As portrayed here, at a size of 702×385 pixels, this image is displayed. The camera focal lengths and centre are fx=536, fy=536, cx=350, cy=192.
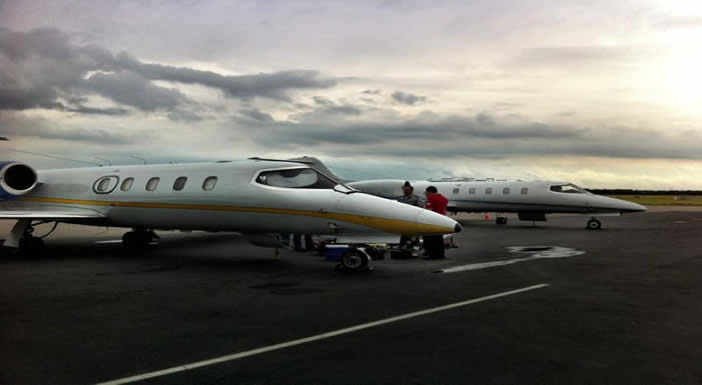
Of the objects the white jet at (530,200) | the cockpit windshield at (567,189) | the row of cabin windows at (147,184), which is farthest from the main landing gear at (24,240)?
the cockpit windshield at (567,189)

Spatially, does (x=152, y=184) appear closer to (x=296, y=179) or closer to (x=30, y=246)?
(x=30, y=246)

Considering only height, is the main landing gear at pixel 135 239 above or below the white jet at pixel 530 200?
below

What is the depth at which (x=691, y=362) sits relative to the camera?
471 centimetres

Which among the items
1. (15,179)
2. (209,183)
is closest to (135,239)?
(15,179)

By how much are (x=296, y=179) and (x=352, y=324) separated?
228 inches

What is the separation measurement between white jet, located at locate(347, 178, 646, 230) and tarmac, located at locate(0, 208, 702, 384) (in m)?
14.6

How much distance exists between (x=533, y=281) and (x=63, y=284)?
8043 millimetres

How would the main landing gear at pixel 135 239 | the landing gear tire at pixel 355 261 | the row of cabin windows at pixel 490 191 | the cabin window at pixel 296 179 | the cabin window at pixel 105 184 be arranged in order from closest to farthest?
the landing gear tire at pixel 355 261, the cabin window at pixel 296 179, the cabin window at pixel 105 184, the main landing gear at pixel 135 239, the row of cabin windows at pixel 490 191

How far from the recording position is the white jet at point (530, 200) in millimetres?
25500

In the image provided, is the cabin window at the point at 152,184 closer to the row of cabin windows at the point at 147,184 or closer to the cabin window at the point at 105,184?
the row of cabin windows at the point at 147,184

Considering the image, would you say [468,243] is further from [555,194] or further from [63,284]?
[63,284]

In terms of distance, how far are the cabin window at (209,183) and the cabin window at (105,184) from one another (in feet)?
11.0

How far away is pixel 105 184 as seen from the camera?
14.4 metres

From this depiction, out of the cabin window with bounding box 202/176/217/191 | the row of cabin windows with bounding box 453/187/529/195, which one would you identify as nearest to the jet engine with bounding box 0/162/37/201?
the cabin window with bounding box 202/176/217/191
